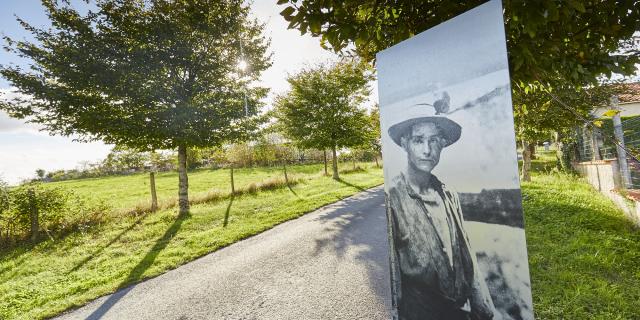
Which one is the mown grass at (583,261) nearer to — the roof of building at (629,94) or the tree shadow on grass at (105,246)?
the roof of building at (629,94)

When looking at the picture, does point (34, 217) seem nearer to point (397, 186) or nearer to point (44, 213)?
point (44, 213)

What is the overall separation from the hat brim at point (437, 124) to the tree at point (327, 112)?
50.5ft

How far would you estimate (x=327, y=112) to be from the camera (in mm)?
18062

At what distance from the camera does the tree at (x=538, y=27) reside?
215 cm

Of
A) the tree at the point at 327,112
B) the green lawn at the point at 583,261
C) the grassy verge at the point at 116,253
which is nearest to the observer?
the green lawn at the point at 583,261

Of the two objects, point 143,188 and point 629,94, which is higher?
point 629,94

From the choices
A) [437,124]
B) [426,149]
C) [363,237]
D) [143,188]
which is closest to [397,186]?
[426,149]

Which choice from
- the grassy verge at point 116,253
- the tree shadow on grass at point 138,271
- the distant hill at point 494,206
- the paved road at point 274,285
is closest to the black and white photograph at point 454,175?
the distant hill at point 494,206

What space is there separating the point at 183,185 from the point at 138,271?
19.0 feet

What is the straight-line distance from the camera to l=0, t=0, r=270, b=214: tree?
8.79m

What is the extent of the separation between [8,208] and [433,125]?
11.6m

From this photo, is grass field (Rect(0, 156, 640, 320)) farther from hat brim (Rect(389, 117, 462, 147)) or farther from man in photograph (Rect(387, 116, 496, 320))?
hat brim (Rect(389, 117, 462, 147))

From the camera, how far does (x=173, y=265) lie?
5777 millimetres

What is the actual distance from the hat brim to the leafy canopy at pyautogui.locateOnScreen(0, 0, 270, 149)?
9049mm
